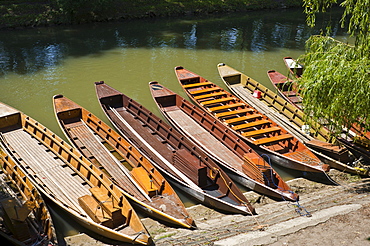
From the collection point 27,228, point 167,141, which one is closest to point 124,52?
point 167,141

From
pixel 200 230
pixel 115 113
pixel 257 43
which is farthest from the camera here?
pixel 257 43

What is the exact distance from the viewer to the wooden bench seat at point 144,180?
12.2 meters

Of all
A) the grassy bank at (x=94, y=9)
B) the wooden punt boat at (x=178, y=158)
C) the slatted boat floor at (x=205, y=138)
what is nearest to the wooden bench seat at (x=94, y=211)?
the wooden punt boat at (x=178, y=158)

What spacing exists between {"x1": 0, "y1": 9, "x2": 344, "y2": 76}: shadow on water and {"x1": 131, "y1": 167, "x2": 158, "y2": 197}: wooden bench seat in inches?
610

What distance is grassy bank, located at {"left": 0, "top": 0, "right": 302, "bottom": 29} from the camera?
36719mm

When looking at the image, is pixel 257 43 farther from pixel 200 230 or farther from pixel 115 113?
pixel 200 230

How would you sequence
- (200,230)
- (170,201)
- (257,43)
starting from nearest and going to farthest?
(200,230) → (170,201) → (257,43)

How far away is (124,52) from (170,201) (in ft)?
65.3

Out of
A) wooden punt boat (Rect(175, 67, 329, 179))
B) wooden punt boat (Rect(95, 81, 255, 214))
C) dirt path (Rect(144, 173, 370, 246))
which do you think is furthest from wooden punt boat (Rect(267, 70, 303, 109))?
wooden punt boat (Rect(95, 81, 255, 214))

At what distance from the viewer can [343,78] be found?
12.0 meters

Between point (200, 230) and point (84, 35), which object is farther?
point (84, 35)

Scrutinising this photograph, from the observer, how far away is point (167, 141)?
1541 cm

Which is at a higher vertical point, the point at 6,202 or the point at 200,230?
the point at 6,202

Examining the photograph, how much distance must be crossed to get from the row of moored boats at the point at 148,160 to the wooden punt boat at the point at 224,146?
0.04 metres
